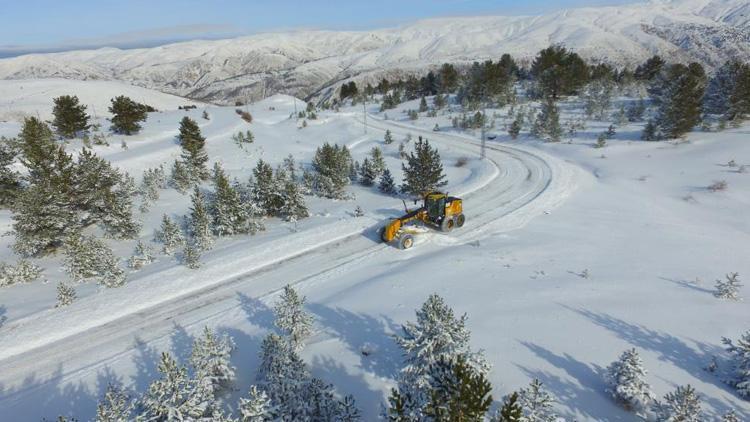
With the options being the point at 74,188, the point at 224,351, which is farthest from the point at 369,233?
the point at 74,188

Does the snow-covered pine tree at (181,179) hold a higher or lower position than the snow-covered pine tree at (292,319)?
lower

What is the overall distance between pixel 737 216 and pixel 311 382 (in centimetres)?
2426

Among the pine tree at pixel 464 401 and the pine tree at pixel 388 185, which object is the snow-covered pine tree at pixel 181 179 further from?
the pine tree at pixel 464 401

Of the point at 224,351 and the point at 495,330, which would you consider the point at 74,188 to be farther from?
the point at 495,330

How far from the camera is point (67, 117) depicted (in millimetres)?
31609

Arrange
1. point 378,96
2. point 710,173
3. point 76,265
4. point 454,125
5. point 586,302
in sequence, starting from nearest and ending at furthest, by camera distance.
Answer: point 586,302
point 76,265
point 710,173
point 454,125
point 378,96

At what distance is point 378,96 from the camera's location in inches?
3418

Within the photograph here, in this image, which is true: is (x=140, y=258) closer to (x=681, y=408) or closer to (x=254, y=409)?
(x=254, y=409)

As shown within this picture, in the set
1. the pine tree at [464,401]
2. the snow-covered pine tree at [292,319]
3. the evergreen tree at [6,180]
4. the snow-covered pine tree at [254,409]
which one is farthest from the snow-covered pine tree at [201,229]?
the pine tree at [464,401]

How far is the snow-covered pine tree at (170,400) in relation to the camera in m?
7.04

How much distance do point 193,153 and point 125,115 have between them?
11.0 m

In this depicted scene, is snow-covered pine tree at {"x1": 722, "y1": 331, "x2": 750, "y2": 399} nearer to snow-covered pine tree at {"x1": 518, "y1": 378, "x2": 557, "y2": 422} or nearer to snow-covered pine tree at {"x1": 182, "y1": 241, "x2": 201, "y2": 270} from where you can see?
snow-covered pine tree at {"x1": 518, "y1": 378, "x2": 557, "y2": 422}

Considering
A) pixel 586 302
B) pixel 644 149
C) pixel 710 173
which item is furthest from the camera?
pixel 644 149

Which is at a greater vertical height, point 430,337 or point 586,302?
point 430,337
